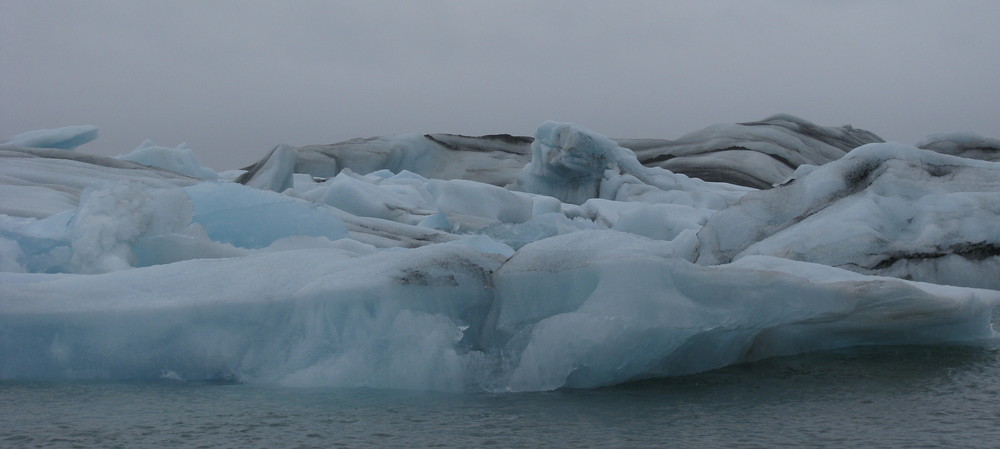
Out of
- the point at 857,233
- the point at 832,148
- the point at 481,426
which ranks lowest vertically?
the point at 481,426

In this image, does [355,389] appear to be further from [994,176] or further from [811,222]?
[994,176]

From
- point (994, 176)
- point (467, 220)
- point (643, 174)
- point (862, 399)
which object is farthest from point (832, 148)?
point (862, 399)

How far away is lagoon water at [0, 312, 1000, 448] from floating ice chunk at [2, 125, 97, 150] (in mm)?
9472

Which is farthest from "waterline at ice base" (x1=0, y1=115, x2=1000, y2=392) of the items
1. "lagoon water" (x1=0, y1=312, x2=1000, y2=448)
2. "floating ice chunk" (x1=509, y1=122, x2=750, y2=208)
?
"floating ice chunk" (x1=509, y1=122, x2=750, y2=208)

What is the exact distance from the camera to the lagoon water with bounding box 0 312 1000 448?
2648 millimetres

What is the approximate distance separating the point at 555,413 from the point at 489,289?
74 cm

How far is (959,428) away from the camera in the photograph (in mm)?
2697

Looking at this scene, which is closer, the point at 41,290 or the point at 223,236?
the point at 41,290

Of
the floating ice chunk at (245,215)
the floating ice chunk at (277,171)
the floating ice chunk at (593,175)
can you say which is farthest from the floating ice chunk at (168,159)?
the floating ice chunk at (245,215)

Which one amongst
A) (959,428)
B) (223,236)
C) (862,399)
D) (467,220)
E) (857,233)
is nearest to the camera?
(959,428)

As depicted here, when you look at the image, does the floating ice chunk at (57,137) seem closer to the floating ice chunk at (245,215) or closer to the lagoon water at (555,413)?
the floating ice chunk at (245,215)

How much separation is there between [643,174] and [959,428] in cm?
1098

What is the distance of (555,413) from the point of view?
2.98 m

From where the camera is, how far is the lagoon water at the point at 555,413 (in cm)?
265
